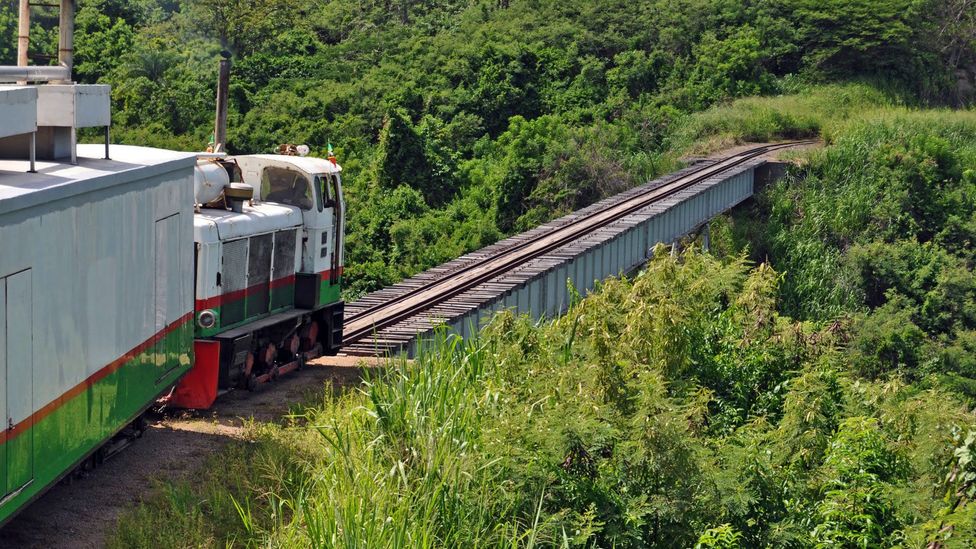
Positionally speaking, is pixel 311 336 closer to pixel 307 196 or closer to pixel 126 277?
pixel 307 196

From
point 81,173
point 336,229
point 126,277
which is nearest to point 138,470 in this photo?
point 126,277

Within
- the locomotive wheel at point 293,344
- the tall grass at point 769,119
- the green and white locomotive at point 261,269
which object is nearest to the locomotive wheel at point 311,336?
the green and white locomotive at point 261,269

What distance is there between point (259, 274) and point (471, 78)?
3980 centimetres

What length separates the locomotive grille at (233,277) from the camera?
597 inches

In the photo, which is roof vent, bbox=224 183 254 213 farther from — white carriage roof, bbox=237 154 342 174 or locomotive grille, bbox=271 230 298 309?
white carriage roof, bbox=237 154 342 174

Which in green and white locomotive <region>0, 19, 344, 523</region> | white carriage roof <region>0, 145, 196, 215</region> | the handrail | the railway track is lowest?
the railway track

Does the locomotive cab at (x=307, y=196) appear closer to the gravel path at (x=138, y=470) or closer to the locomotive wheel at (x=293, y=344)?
the locomotive wheel at (x=293, y=344)

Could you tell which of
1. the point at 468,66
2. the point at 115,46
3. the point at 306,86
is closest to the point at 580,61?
the point at 468,66

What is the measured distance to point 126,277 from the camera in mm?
11328

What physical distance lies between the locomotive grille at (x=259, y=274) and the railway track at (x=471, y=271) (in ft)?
5.39

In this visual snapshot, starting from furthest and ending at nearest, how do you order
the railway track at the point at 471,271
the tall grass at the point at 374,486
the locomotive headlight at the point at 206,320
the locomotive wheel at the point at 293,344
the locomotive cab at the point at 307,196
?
the railway track at the point at 471,271 → the locomotive wheel at the point at 293,344 → the locomotive cab at the point at 307,196 → the locomotive headlight at the point at 206,320 → the tall grass at the point at 374,486

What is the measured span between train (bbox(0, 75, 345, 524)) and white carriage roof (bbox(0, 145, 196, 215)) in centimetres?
2

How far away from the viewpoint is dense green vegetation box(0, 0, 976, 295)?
44531 mm

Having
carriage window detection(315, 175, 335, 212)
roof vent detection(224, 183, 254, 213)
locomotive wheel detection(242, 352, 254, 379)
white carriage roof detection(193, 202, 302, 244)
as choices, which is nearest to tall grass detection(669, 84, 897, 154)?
carriage window detection(315, 175, 335, 212)
